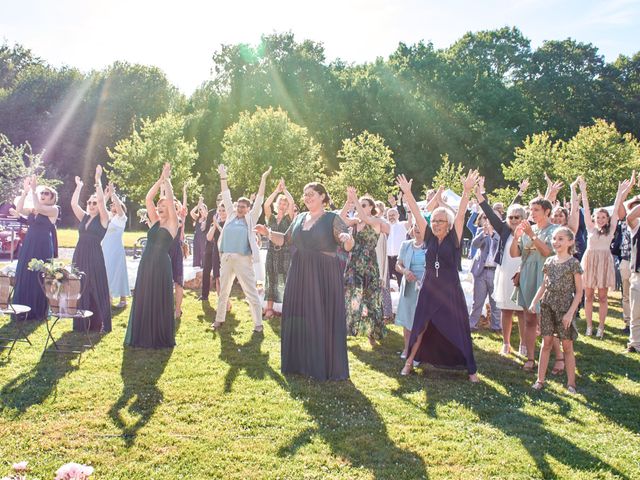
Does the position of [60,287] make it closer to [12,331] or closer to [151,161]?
[12,331]

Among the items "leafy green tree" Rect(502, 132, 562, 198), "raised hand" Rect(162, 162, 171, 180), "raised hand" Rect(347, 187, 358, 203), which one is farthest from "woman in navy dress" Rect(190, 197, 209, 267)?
"leafy green tree" Rect(502, 132, 562, 198)

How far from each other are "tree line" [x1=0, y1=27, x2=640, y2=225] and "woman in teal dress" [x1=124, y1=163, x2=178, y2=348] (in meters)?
28.8

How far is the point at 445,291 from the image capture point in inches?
260

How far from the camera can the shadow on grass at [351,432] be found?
4.40 metres

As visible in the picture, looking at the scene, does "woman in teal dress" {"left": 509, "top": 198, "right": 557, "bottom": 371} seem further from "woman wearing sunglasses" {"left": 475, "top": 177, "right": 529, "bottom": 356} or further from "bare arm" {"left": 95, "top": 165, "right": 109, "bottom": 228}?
"bare arm" {"left": 95, "top": 165, "right": 109, "bottom": 228}

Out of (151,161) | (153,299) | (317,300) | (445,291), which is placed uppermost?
(151,161)

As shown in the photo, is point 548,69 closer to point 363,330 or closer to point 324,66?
point 324,66

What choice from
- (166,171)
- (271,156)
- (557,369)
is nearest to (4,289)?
(166,171)

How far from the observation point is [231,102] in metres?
47.7

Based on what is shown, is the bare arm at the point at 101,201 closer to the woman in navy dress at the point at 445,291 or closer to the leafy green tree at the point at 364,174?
the woman in navy dress at the point at 445,291

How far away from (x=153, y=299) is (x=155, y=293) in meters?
0.08

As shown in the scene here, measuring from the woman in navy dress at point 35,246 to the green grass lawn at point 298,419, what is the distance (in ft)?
5.76

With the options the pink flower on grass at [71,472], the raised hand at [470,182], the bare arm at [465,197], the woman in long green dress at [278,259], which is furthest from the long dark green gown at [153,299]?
the pink flower on grass at [71,472]

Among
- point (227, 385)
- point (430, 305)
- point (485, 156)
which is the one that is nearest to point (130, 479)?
point (227, 385)
